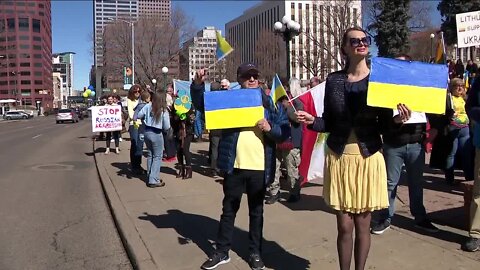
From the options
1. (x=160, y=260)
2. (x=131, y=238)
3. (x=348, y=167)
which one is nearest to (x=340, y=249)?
(x=348, y=167)

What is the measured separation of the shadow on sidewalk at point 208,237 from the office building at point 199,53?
1278 inches

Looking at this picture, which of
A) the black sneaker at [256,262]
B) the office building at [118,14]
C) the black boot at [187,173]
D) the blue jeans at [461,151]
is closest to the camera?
the black sneaker at [256,262]

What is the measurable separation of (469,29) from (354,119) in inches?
237

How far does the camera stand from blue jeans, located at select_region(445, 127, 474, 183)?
792 centimetres

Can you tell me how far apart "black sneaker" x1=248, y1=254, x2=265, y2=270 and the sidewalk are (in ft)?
0.29

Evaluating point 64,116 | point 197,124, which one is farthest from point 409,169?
point 64,116

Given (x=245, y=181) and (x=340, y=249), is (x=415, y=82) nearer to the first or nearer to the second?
(x=340, y=249)

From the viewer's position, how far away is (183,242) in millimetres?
5266

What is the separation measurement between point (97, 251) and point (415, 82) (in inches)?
154

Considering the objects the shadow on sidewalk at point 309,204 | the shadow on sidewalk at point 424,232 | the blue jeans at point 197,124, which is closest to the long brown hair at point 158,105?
the blue jeans at point 197,124

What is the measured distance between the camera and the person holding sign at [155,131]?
8844mm

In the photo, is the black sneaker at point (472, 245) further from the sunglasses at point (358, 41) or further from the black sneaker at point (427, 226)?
the sunglasses at point (358, 41)

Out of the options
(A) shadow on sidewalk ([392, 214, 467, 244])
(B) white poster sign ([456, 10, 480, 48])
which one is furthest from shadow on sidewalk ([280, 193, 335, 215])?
(B) white poster sign ([456, 10, 480, 48])

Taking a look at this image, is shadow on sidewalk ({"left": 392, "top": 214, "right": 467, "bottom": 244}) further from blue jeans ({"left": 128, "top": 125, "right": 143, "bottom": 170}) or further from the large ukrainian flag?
blue jeans ({"left": 128, "top": 125, "right": 143, "bottom": 170})
